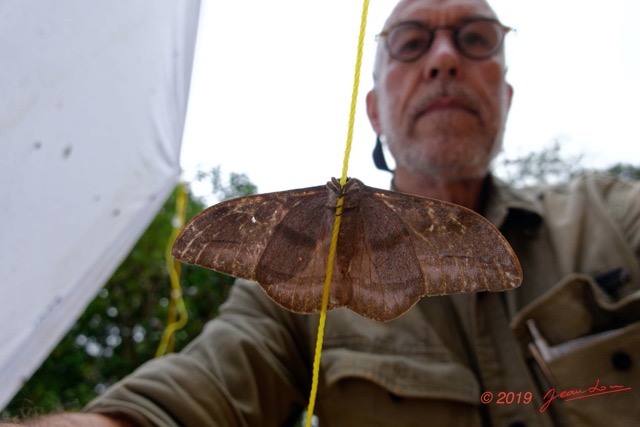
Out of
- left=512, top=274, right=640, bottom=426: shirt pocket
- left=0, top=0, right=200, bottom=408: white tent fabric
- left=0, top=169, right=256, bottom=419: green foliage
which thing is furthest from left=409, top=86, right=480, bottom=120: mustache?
left=0, top=169, right=256, bottom=419: green foliage

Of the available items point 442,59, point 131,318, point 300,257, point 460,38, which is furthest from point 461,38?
point 131,318

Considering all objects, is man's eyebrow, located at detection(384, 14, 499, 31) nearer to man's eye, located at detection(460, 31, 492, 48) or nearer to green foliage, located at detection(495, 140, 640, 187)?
man's eye, located at detection(460, 31, 492, 48)

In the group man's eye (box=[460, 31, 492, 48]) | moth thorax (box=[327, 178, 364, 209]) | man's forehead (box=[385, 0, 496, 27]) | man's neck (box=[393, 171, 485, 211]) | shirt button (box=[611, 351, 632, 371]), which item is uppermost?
man's forehead (box=[385, 0, 496, 27])

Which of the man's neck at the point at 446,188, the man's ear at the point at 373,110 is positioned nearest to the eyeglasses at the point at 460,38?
the man's ear at the point at 373,110

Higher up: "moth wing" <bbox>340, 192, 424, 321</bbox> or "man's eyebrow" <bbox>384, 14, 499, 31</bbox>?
"man's eyebrow" <bbox>384, 14, 499, 31</bbox>

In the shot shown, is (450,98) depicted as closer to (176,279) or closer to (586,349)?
(586,349)

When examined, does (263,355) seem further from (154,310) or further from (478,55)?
(154,310)

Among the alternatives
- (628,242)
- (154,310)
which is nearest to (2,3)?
(628,242)
